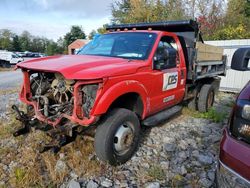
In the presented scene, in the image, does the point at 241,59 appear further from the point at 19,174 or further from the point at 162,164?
the point at 19,174

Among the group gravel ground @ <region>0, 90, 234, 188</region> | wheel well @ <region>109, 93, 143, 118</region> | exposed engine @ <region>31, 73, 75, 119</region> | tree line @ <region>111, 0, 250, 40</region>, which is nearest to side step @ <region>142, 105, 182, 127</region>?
wheel well @ <region>109, 93, 143, 118</region>

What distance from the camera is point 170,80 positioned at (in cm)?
466

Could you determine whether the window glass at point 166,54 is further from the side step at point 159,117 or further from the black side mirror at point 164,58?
the side step at point 159,117

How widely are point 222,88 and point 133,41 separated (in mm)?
7357

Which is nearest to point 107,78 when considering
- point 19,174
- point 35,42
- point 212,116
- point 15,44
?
point 19,174

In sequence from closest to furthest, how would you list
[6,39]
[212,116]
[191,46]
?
[191,46] < [212,116] < [6,39]

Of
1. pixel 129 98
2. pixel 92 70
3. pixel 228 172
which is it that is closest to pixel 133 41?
pixel 129 98

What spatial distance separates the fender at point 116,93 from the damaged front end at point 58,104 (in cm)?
9

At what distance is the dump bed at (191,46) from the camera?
534 cm

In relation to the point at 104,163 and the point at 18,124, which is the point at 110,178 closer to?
the point at 104,163

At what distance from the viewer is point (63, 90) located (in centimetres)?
359

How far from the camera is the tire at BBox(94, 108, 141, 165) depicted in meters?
3.37

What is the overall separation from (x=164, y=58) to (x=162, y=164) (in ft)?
5.90

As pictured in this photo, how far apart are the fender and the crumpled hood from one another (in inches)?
6.7
